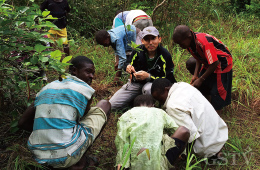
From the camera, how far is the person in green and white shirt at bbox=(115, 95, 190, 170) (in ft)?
7.12

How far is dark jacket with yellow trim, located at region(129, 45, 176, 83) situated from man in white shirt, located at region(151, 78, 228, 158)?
0.86 meters

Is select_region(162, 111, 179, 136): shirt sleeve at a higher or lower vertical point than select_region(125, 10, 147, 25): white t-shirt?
lower

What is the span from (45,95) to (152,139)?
0.96m

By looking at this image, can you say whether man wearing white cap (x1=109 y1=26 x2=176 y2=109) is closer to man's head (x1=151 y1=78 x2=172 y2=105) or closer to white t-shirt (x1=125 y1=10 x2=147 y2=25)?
man's head (x1=151 y1=78 x2=172 y2=105)

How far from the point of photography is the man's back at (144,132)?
217 centimetres

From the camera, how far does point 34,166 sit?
2.41m

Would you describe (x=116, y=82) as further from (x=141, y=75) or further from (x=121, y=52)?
(x=141, y=75)

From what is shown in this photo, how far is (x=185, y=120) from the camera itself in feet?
8.04

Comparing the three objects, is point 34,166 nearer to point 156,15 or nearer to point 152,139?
point 152,139

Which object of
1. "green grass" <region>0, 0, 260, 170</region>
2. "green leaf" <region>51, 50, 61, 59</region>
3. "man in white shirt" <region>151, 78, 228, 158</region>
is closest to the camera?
"green leaf" <region>51, 50, 61, 59</region>

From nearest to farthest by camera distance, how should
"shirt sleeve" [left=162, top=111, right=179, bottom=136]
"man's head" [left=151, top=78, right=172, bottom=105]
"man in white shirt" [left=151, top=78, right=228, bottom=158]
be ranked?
"shirt sleeve" [left=162, top=111, right=179, bottom=136] < "man in white shirt" [left=151, top=78, right=228, bottom=158] < "man's head" [left=151, top=78, right=172, bottom=105]

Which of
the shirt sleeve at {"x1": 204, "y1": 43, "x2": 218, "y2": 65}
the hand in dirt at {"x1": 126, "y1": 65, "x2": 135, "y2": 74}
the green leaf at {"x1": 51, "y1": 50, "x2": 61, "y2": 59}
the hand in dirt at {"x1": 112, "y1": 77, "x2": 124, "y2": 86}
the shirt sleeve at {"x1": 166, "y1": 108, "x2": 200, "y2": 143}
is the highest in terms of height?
the green leaf at {"x1": 51, "y1": 50, "x2": 61, "y2": 59}

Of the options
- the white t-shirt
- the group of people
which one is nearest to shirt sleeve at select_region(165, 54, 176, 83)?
the group of people

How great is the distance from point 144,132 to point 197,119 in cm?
61
